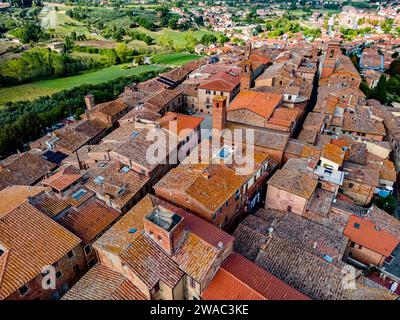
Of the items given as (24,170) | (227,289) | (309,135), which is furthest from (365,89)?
(24,170)

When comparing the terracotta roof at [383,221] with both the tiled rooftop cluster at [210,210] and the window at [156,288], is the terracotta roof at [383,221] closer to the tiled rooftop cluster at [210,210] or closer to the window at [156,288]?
the tiled rooftop cluster at [210,210]

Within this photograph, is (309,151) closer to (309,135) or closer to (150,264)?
(309,135)

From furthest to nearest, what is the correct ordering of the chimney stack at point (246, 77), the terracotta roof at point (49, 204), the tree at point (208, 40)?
the tree at point (208, 40) < the chimney stack at point (246, 77) < the terracotta roof at point (49, 204)

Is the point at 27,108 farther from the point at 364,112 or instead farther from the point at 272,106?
the point at 364,112

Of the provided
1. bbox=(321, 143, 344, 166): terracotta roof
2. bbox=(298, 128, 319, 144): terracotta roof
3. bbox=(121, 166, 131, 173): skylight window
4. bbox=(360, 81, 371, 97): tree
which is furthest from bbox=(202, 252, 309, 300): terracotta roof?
bbox=(360, 81, 371, 97): tree

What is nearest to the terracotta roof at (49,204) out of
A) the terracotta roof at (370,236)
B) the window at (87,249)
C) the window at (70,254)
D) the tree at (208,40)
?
the window at (87,249)

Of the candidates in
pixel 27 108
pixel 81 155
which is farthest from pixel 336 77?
pixel 27 108

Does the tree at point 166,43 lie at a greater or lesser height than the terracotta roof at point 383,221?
greater
